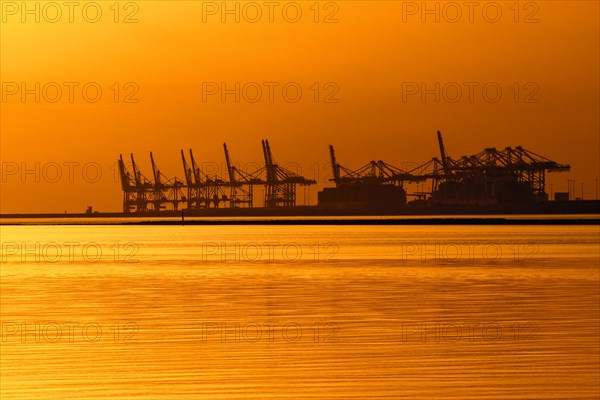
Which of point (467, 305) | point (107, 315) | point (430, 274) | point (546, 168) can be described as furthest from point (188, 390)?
point (546, 168)

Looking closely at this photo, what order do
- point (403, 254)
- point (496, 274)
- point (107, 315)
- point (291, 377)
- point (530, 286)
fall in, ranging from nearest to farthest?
point (291, 377), point (107, 315), point (530, 286), point (496, 274), point (403, 254)

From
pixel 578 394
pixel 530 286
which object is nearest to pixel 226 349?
pixel 578 394

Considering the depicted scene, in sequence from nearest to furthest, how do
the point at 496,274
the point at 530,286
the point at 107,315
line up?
the point at 107,315, the point at 530,286, the point at 496,274

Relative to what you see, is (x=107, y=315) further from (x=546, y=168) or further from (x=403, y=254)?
(x=546, y=168)

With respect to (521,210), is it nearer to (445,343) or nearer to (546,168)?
(546,168)

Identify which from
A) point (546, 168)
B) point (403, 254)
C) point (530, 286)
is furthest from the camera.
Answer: point (546, 168)

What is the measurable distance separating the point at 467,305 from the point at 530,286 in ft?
20.8

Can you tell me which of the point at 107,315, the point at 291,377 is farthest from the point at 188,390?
the point at 107,315

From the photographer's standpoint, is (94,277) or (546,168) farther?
(546,168)

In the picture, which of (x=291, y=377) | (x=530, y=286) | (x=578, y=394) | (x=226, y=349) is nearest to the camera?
(x=578, y=394)

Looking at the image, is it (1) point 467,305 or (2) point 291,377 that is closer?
(2) point 291,377

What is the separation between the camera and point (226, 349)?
1587 centimetres

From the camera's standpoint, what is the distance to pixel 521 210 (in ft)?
582

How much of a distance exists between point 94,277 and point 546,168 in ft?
477
